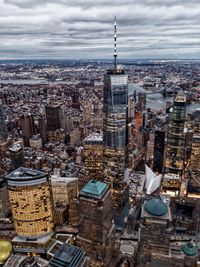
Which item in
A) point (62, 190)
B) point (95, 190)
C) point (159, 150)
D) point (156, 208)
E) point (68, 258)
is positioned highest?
point (95, 190)

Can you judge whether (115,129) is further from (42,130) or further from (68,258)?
(42,130)

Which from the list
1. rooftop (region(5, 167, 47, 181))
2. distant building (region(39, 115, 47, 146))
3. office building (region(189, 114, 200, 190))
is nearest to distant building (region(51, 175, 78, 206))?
rooftop (region(5, 167, 47, 181))

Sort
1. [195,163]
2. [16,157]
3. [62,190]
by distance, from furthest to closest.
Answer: [16,157]
[195,163]
[62,190]

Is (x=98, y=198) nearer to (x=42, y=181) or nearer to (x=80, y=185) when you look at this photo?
(x=42, y=181)

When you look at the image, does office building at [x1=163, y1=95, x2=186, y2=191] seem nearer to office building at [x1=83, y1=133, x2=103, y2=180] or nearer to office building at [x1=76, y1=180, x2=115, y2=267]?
office building at [x1=83, y1=133, x2=103, y2=180]

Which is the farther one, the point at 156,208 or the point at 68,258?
the point at 156,208

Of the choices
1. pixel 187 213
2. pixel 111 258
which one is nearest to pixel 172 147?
pixel 187 213

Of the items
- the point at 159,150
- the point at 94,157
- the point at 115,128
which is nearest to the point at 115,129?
the point at 115,128

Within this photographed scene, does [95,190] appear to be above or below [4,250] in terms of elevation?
above
